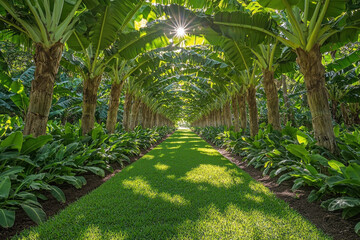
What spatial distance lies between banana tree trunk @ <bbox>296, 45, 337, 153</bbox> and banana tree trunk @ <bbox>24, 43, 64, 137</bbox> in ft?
19.2

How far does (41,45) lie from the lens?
3994 mm

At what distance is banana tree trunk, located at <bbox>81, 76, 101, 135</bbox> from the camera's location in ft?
21.0

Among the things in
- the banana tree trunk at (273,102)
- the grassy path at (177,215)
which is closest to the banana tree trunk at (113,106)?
the grassy path at (177,215)

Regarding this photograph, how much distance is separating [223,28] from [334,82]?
7.59 m

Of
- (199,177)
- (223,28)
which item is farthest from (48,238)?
(223,28)

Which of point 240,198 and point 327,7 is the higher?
point 327,7

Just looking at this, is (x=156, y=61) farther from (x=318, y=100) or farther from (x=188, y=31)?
(x=318, y=100)

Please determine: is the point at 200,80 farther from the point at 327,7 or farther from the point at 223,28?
the point at 327,7

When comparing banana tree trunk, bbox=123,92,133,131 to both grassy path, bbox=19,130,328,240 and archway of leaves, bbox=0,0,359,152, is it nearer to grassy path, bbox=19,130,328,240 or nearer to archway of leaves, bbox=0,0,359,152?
archway of leaves, bbox=0,0,359,152

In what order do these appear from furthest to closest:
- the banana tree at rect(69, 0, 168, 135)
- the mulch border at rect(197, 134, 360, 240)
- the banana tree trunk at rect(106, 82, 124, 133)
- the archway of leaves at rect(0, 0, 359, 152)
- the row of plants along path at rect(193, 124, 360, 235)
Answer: the banana tree trunk at rect(106, 82, 124, 133) < the banana tree at rect(69, 0, 168, 135) < the archway of leaves at rect(0, 0, 359, 152) < the row of plants along path at rect(193, 124, 360, 235) < the mulch border at rect(197, 134, 360, 240)

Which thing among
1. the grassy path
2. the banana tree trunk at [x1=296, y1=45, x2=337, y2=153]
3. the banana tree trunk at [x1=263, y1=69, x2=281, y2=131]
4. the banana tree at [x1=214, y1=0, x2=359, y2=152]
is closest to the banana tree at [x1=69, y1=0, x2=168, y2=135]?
the grassy path

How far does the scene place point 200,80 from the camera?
49.6ft

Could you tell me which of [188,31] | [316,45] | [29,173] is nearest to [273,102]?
[316,45]

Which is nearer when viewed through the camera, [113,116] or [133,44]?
[133,44]
